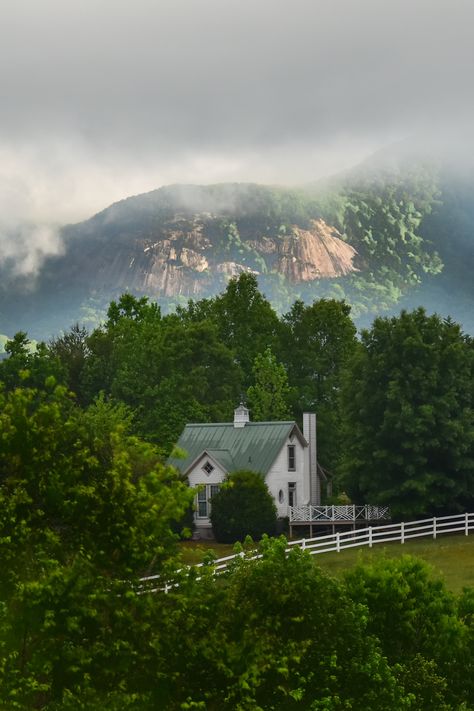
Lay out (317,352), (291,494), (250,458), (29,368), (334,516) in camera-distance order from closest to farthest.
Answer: (334,516)
(250,458)
(291,494)
(29,368)
(317,352)

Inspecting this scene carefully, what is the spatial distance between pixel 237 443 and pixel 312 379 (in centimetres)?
2449

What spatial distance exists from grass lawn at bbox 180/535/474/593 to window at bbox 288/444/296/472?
1198 cm

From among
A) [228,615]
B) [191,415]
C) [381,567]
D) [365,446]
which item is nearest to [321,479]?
[191,415]

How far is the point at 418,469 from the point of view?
3292 inches

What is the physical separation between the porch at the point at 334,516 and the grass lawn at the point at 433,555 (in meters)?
6.37

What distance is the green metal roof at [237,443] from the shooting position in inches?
3593

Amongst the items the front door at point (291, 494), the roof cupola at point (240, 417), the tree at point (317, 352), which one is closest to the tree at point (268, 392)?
the tree at point (317, 352)

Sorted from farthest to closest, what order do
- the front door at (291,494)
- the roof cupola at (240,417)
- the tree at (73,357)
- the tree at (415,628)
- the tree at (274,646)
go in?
the tree at (73,357)
the roof cupola at (240,417)
the front door at (291,494)
the tree at (415,628)
the tree at (274,646)

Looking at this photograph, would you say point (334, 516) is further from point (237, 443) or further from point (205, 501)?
point (237, 443)

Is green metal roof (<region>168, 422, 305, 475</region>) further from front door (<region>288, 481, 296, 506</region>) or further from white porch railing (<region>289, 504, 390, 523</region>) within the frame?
white porch railing (<region>289, 504, 390, 523</region>)

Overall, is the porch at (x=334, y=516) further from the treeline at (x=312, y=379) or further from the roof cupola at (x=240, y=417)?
the roof cupola at (x=240, y=417)

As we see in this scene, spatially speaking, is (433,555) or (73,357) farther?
(73,357)

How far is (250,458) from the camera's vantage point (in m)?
92.2

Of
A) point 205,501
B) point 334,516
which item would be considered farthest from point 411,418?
point 205,501
